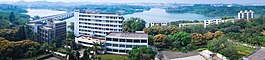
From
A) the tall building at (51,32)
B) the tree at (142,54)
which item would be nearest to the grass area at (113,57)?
the tree at (142,54)

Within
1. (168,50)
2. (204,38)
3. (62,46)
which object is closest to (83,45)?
(62,46)

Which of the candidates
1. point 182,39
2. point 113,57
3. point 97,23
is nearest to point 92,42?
point 113,57

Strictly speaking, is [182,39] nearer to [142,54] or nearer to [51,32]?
[142,54]

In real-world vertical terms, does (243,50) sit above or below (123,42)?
below

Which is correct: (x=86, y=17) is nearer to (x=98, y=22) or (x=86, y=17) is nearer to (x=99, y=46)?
(x=98, y=22)

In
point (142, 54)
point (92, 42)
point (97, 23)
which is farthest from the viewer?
point (97, 23)
